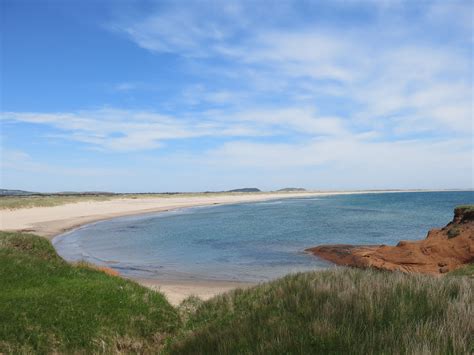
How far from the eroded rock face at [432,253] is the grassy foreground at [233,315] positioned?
43.6ft

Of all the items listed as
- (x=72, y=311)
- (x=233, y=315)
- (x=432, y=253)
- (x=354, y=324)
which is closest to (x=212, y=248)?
(x=432, y=253)

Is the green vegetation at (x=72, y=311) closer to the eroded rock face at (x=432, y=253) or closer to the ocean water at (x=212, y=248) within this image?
the ocean water at (x=212, y=248)

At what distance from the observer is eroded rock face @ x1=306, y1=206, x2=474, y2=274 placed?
2172 cm

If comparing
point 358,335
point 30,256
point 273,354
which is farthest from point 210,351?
point 30,256

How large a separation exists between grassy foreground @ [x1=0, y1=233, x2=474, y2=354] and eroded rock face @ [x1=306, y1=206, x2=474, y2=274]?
43.6ft

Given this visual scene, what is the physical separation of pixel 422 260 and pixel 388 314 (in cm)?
1863

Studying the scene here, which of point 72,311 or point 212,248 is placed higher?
point 72,311

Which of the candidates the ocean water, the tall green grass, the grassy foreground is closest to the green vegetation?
the grassy foreground

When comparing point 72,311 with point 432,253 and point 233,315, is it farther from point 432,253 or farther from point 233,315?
point 432,253

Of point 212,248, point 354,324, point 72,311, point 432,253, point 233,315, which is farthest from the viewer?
point 212,248

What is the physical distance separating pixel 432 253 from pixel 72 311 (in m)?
20.3

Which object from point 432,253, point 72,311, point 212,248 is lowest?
point 212,248

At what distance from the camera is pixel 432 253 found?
75.6 ft

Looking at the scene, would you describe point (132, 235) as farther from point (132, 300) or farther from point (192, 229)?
point (132, 300)
